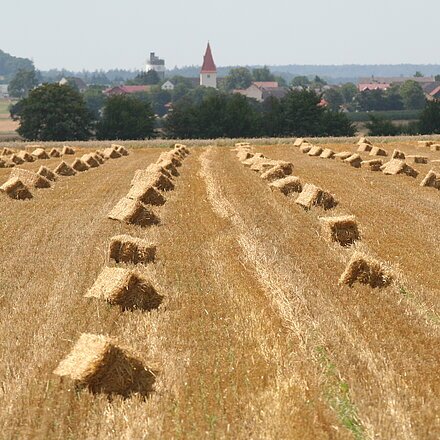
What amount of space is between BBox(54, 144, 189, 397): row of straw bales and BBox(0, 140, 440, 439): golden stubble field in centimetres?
17

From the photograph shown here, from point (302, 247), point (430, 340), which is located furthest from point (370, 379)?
point (302, 247)

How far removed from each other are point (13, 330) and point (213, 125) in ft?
275

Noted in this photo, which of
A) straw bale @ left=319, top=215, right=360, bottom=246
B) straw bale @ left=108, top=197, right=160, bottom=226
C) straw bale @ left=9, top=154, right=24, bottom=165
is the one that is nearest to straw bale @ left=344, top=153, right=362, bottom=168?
straw bale @ left=108, top=197, right=160, bottom=226

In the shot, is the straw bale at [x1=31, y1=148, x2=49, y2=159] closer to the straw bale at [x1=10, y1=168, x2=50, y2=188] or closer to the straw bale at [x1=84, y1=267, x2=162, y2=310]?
the straw bale at [x1=10, y1=168, x2=50, y2=188]

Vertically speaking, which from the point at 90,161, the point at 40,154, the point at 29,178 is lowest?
the point at 40,154

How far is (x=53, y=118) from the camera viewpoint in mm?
88812

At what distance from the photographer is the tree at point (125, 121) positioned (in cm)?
9306

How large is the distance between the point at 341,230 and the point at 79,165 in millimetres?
21846

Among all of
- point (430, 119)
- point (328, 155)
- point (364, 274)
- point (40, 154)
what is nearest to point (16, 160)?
point (40, 154)

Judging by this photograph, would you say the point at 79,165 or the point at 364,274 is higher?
the point at 364,274

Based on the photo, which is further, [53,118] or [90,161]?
[53,118]

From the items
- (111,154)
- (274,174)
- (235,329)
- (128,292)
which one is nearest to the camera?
(235,329)

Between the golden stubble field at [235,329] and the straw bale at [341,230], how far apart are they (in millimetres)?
413

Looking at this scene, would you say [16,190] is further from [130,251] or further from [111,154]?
[111,154]
